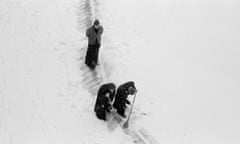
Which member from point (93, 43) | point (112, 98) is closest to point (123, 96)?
point (112, 98)

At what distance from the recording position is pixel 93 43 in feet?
35.9

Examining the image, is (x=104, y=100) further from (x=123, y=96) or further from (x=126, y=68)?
(x=126, y=68)

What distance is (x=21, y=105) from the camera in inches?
396

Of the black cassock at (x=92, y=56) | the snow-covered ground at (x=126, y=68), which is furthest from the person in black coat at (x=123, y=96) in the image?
the black cassock at (x=92, y=56)

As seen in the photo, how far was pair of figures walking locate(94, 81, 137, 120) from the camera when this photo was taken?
893 centimetres

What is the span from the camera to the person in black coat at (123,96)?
8.95m

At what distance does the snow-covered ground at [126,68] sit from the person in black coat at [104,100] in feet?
1.13

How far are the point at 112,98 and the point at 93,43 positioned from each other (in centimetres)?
243

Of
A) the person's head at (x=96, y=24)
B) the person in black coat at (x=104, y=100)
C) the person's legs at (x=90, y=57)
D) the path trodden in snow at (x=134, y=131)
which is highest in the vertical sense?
the person's head at (x=96, y=24)

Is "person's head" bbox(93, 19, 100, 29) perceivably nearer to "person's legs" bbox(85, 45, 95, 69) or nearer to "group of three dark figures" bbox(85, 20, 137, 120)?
"person's legs" bbox(85, 45, 95, 69)

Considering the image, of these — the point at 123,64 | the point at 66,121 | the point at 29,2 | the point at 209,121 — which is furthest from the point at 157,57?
the point at 29,2

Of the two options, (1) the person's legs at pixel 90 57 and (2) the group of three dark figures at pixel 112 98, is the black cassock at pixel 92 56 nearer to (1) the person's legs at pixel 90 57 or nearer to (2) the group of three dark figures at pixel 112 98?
(1) the person's legs at pixel 90 57

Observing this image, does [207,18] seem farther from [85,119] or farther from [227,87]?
[85,119]

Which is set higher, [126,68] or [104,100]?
[126,68]
